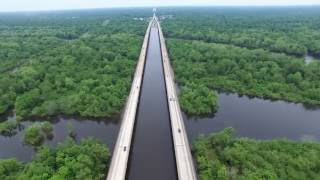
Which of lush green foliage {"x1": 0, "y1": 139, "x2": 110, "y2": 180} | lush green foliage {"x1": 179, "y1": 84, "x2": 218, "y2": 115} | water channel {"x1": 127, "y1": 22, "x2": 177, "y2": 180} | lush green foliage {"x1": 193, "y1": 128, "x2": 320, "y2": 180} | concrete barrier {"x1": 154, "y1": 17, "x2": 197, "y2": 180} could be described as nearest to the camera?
lush green foliage {"x1": 0, "y1": 139, "x2": 110, "y2": 180}

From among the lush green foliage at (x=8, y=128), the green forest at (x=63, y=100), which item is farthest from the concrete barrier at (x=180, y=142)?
the lush green foliage at (x=8, y=128)

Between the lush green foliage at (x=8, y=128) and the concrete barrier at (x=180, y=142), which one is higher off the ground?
the concrete barrier at (x=180, y=142)

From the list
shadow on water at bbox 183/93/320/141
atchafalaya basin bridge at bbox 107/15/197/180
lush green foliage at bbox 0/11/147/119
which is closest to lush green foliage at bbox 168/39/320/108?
shadow on water at bbox 183/93/320/141

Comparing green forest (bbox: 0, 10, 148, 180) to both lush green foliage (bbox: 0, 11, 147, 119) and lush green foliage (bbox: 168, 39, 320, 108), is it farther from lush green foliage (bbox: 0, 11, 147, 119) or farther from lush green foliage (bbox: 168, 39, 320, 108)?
lush green foliage (bbox: 168, 39, 320, 108)

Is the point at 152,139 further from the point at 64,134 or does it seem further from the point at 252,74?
the point at 252,74

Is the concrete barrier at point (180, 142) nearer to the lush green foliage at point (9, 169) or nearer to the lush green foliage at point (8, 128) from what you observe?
the lush green foliage at point (9, 169)

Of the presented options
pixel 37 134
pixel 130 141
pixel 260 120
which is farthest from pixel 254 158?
pixel 37 134
